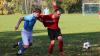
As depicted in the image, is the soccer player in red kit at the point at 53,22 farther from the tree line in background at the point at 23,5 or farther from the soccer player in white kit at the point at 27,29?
the tree line in background at the point at 23,5

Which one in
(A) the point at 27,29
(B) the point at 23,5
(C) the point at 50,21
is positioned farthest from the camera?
(B) the point at 23,5

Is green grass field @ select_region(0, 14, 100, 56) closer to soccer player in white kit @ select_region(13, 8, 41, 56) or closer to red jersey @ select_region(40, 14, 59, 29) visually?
soccer player in white kit @ select_region(13, 8, 41, 56)

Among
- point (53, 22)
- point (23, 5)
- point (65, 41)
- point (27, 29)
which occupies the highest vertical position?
point (53, 22)

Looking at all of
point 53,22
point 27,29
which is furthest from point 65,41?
point 53,22

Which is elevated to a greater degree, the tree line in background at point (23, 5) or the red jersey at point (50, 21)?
the red jersey at point (50, 21)

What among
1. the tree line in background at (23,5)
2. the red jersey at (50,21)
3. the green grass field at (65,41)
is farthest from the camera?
the tree line in background at (23,5)

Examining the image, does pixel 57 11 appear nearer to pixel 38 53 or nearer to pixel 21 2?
pixel 38 53

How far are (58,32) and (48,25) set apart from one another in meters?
0.44

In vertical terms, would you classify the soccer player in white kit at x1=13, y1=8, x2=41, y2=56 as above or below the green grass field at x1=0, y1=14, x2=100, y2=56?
above

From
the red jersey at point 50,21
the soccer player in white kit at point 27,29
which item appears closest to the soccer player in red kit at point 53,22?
the red jersey at point 50,21

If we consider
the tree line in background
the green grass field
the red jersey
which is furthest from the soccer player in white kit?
the tree line in background

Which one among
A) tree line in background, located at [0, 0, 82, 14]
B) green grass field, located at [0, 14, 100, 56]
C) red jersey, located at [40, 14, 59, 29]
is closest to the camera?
red jersey, located at [40, 14, 59, 29]

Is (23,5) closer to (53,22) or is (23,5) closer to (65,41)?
(65,41)

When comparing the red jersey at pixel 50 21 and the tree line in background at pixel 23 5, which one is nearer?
the red jersey at pixel 50 21
